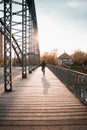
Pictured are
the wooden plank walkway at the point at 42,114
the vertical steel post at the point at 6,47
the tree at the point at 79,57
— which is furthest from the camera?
the tree at the point at 79,57

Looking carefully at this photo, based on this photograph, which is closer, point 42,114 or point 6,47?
point 42,114

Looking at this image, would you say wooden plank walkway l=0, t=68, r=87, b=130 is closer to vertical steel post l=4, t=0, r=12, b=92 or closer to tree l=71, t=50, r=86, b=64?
vertical steel post l=4, t=0, r=12, b=92

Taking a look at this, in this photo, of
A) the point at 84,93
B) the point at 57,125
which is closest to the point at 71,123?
the point at 57,125

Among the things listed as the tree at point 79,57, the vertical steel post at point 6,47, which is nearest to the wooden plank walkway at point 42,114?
the vertical steel post at point 6,47

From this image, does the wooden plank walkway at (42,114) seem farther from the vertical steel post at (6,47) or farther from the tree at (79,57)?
the tree at (79,57)

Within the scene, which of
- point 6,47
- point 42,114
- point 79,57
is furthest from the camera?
point 79,57

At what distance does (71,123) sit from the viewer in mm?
7117

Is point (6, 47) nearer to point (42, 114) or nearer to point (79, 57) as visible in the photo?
point (42, 114)

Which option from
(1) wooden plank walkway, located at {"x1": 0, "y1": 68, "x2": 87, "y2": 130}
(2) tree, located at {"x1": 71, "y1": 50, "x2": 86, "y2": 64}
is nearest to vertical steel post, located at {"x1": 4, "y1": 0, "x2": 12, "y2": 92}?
(1) wooden plank walkway, located at {"x1": 0, "y1": 68, "x2": 87, "y2": 130}

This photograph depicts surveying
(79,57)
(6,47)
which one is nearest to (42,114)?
(6,47)

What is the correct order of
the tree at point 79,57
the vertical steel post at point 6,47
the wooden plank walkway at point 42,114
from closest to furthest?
the wooden plank walkway at point 42,114, the vertical steel post at point 6,47, the tree at point 79,57

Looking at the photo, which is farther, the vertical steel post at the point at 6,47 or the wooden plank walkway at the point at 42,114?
the vertical steel post at the point at 6,47

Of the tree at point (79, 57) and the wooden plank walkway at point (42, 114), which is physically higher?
the tree at point (79, 57)

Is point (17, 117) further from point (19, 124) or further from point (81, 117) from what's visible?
point (81, 117)
